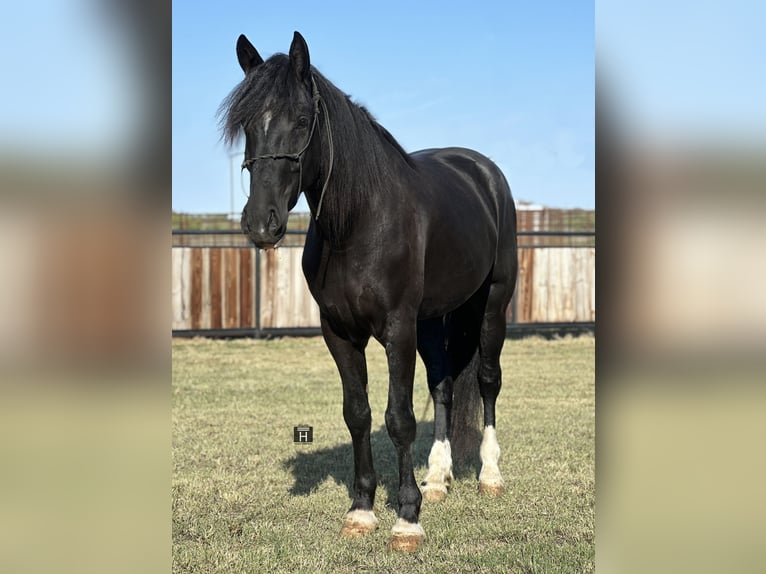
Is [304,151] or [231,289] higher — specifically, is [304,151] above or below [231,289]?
above

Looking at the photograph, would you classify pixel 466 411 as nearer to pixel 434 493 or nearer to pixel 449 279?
pixel 434 493

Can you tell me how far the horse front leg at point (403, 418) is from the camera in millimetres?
3872

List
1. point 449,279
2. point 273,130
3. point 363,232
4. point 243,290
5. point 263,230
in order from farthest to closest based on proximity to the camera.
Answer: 1. point 243,290
2. point 449,279
3. point 363,232
4. point 273,130
5. point 263,230

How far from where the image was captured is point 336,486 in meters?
4.97

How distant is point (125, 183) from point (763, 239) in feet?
3.54

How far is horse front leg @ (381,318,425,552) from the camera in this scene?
387 centimetres

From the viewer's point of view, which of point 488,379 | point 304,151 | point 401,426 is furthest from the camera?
point 488,379

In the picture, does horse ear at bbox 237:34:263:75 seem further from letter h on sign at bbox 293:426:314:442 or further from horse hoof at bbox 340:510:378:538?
letter h on sign at bbox 293:426:314:442

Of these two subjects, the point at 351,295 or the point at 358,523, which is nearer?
the point at 351,295

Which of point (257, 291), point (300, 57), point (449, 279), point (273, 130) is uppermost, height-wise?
point (300, 57)

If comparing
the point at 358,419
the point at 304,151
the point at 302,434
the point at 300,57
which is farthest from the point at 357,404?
the point at 302,434

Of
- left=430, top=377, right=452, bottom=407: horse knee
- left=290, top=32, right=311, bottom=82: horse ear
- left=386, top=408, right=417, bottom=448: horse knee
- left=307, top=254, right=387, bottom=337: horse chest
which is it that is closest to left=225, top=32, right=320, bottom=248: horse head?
left=290, top=32, right=311, bottom=82: horse ear

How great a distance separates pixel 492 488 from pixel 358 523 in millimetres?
1125

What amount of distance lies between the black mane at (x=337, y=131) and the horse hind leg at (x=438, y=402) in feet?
4.71
